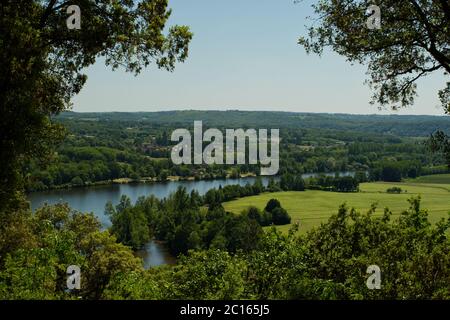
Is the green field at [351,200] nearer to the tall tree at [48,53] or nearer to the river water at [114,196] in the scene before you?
the river water at [114,196]

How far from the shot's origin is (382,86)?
11539 millimetres

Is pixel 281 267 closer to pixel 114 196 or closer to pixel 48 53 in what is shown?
pixel 48 53

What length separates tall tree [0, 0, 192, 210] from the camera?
10297 mm

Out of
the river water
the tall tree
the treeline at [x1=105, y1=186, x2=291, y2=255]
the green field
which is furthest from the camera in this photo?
the green field

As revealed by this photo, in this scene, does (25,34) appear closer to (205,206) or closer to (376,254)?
(376,254)

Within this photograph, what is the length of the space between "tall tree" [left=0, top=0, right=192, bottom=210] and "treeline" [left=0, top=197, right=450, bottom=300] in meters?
3.21

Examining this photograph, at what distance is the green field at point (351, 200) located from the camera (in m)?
83.6

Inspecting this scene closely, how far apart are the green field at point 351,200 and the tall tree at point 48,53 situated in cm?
6466

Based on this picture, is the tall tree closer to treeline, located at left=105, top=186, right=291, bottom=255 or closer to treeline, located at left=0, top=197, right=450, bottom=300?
treeline, located at left=0, top=197, right=450, bottom=300
